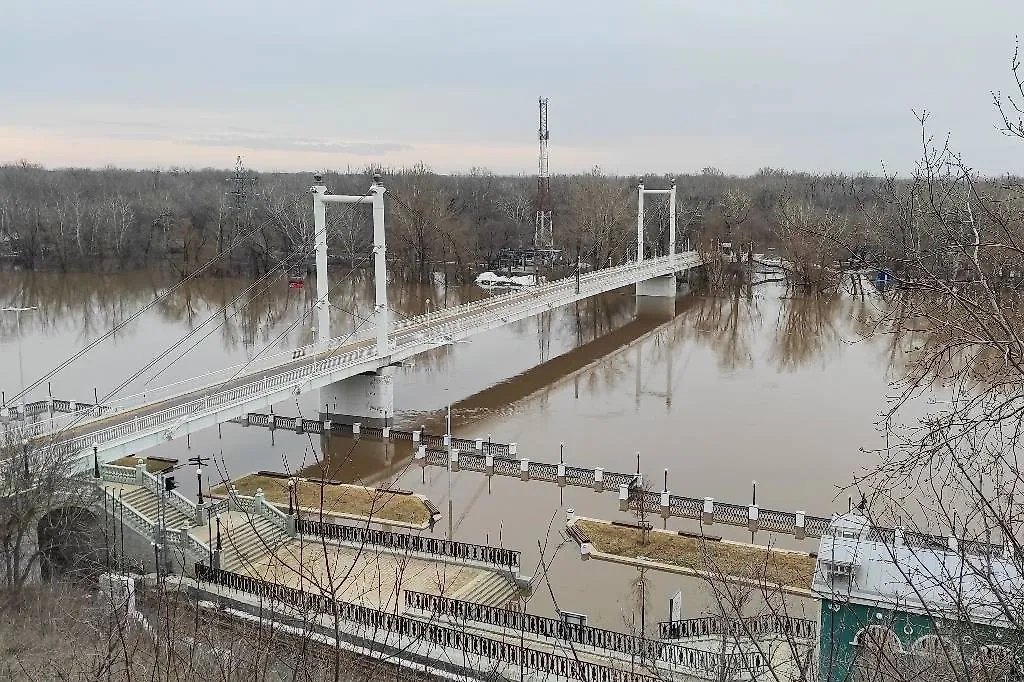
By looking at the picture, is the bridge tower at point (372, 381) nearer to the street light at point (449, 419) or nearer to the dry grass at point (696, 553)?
the street light at point (449, 419)

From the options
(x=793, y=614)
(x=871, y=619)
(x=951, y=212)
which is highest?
(x=951, y=212)

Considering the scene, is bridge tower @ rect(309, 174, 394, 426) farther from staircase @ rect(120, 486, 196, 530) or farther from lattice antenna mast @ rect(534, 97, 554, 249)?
lattice antenna mast @ rect(534, 97, 554, 249)

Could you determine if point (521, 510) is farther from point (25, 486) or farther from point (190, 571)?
point (25, 486)

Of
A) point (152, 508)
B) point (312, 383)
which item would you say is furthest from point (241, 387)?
point (152, 508)

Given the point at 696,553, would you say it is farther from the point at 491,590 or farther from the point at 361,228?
the point at 361,228

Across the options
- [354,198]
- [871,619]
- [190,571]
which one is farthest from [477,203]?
[871,619]
